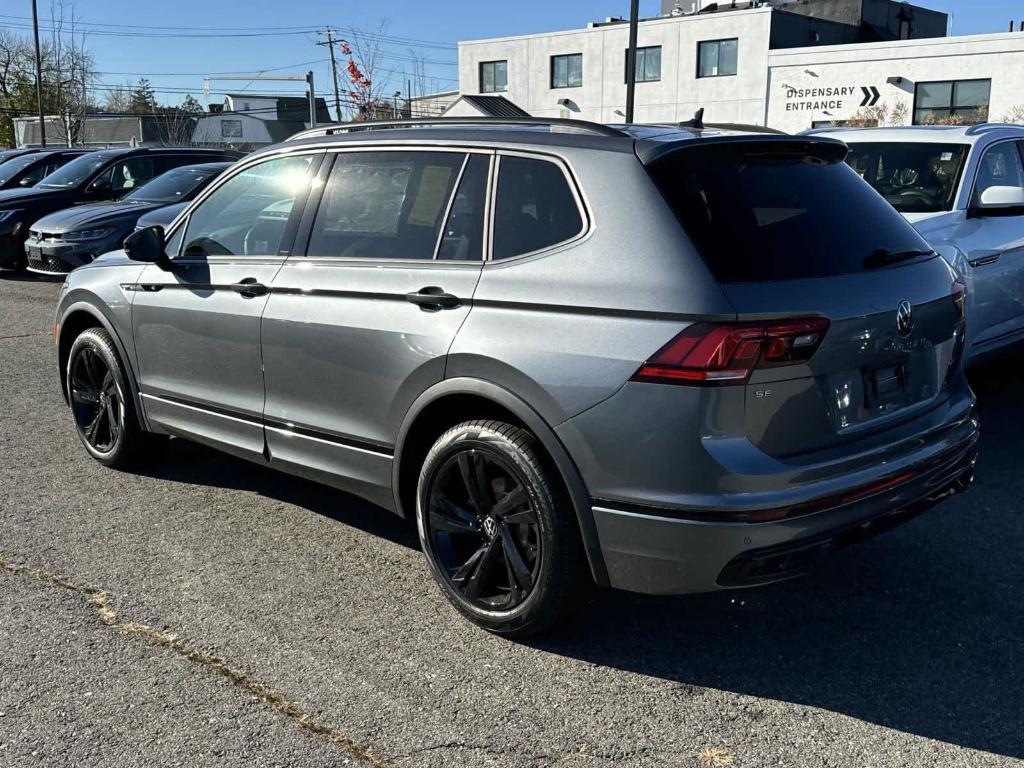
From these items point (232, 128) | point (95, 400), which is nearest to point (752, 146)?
point (95, 400)

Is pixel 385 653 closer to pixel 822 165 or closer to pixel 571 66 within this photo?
pixel 822 165

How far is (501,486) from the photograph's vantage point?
374 centimetres

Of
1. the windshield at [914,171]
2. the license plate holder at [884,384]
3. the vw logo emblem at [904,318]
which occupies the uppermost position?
the windshield at [914,171]

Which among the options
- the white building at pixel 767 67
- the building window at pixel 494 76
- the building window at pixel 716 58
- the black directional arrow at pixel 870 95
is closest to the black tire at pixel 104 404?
the white building at pixel 767 67

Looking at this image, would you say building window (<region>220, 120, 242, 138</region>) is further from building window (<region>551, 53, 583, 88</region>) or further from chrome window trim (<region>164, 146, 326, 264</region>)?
chrome window trim (<region>164, 146, 326, 264</region>)

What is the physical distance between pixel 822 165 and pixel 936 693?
190 cm

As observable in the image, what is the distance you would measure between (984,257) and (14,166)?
1733 centimetres

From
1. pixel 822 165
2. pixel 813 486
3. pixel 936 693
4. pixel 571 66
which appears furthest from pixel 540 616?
pixel 571 66

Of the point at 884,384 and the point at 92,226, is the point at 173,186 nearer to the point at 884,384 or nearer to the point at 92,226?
the point at 92,226

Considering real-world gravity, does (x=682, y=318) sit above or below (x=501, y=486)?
above

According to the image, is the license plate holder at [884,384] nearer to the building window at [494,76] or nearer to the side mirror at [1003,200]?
the side mirror at [1003,200]

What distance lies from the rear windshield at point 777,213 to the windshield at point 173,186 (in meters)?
10.8

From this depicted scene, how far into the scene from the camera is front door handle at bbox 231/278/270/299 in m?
4.59

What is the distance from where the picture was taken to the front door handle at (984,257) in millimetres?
6516
